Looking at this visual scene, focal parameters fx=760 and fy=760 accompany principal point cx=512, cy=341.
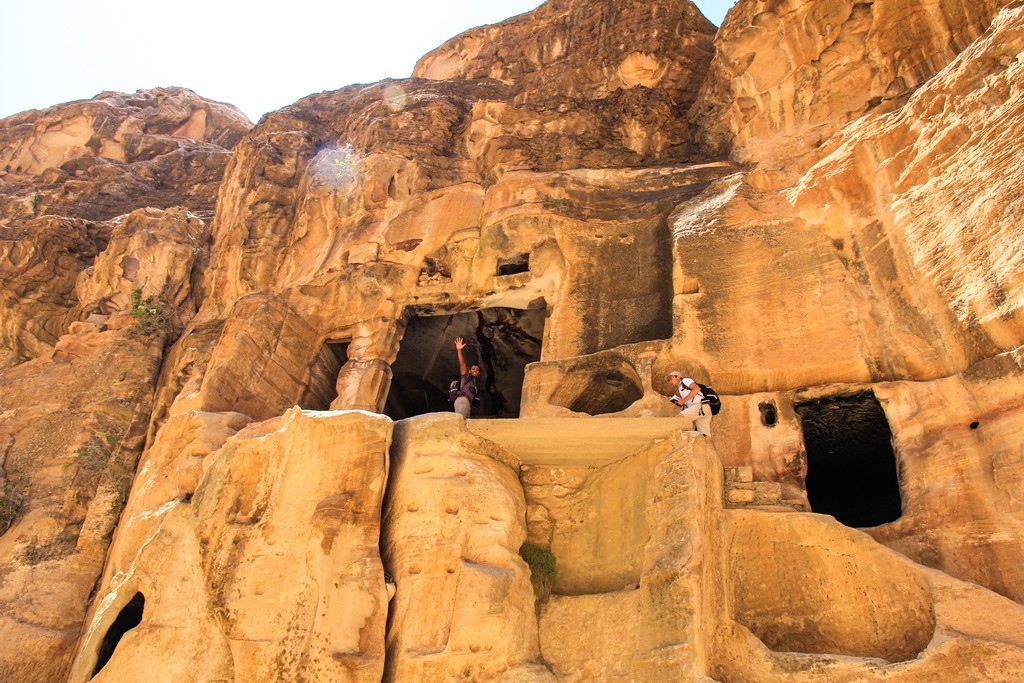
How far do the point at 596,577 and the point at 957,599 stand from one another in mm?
3207

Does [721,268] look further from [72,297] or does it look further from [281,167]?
[72,297]

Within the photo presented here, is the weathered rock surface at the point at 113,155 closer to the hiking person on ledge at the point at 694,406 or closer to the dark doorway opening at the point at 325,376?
the dark doorway opening at the point at 325,376

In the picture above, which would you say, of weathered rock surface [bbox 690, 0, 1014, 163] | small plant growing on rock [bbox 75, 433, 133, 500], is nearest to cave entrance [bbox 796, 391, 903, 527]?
weathered rock surface [bbox 690, 0, 1014, 163]

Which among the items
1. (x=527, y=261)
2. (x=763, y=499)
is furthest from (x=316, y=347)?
(x=763, y=499)

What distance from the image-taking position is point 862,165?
31.3 feet

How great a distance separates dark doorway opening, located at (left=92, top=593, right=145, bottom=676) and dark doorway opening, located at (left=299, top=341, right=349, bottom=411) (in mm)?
5484

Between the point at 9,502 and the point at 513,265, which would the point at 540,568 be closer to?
the point at 513,265

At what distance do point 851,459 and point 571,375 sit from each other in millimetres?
4007

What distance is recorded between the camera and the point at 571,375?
34.2 ft

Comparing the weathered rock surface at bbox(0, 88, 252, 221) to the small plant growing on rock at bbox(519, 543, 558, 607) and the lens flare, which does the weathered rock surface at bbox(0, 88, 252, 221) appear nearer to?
the lens flare

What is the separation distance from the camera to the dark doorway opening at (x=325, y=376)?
511 inches

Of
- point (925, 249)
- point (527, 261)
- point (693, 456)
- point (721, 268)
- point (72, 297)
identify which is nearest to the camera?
point (693, 456)

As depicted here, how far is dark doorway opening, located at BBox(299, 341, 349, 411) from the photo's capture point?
12969 millimetres

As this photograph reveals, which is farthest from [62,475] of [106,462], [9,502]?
[9,502]
